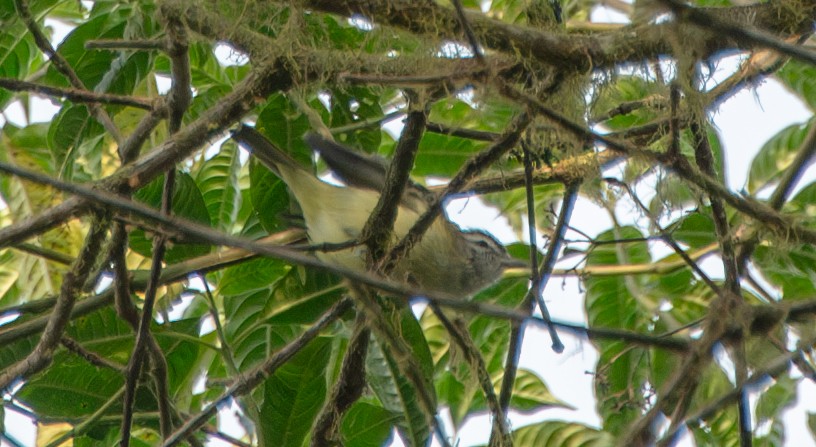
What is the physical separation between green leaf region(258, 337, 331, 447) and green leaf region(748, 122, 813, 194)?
164cm

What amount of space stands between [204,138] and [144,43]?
1.02 ft

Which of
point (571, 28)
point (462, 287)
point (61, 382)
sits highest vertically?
point (571, 28)

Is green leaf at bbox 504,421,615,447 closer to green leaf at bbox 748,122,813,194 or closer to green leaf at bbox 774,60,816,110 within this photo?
green leaf at bbox 748,122,813,194

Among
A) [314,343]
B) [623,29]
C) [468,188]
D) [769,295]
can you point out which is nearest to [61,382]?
[314,343]

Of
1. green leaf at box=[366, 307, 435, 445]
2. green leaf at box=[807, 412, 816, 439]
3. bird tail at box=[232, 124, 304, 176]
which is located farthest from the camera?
bird tail at box=[232, 124, 304, 176]

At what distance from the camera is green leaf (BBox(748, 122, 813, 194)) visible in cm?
352

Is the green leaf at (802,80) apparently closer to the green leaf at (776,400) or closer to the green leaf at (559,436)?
the green leaf at (776,400)

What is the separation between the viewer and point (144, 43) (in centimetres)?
266

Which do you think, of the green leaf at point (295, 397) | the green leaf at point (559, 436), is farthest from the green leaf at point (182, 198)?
the green leaf at point (559, 436)

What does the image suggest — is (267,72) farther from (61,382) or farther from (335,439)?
(61,382)

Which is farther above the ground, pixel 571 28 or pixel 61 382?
pixel 571 28

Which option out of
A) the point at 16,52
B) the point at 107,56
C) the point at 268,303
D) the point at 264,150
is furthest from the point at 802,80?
the point at 16,52

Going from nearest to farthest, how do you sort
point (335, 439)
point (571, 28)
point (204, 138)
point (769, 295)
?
1. point (204, 138)
2. point (335, 439)
3. point (769, 295)
4. point (571, 28)

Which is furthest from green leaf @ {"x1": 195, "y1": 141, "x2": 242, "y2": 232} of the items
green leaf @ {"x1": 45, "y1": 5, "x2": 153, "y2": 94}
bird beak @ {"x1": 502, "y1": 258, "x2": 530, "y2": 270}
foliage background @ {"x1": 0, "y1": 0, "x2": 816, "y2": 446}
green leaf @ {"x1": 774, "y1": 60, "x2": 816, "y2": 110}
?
green leaf @ {"x1": 774, "y1": 60, "x2": 816, "y2": 110}
